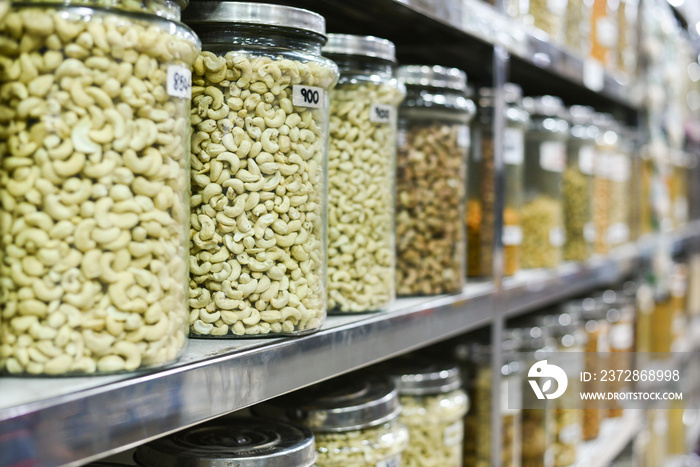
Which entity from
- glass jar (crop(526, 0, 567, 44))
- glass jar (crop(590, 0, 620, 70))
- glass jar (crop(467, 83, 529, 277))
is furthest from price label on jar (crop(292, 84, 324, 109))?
glass jar (crop(590, 0, 620, 70))

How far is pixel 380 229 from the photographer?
36.2 inches

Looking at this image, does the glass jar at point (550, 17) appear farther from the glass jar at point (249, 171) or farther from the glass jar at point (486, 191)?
the glass jar at point (249, 171)

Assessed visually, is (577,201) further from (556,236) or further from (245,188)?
(245,188)

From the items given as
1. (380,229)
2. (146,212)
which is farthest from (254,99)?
(380,229)

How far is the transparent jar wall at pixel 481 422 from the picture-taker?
51.1 inches

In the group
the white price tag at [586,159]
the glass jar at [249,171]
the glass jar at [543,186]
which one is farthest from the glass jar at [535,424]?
the glass jar at [249,171]

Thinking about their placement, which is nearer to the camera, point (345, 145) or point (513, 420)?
point (345, 145)

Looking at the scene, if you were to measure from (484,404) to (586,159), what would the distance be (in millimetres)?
719

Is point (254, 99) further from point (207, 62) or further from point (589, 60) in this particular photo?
point (589, 60)

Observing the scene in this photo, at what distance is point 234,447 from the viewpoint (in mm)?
762

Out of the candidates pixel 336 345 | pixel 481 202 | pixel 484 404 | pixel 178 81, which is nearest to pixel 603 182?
pixel 481 202

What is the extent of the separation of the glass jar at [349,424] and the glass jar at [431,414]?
0.13 m

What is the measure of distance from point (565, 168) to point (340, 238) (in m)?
1.03

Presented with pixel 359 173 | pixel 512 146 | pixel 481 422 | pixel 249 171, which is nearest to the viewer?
pixel 249 171
